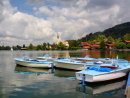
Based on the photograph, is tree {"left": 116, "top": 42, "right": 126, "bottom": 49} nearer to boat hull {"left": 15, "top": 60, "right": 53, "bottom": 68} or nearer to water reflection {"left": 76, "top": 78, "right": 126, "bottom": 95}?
boat hull {"left": 15, "top": 60, "right": 53, "bottom": 68}

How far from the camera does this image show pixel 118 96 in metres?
11.8

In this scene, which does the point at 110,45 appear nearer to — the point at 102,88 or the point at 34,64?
the point at 34,64

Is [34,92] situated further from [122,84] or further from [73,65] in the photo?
[73,65]

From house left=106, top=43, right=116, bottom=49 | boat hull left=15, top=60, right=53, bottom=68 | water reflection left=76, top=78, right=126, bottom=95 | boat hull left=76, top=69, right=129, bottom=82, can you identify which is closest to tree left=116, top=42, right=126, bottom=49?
house left=106, top=43, right=116, bottom=49

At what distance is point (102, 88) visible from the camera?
45.8 feet

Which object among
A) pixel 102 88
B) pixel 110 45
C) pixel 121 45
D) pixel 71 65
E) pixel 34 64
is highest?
pixel 110 45

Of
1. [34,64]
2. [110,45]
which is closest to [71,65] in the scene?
[34,64]

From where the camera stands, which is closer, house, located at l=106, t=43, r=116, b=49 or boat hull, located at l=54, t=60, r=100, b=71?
boat hull, located at l=54, t=60, r=100, b=71

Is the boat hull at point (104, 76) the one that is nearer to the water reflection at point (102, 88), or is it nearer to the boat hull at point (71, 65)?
the water reflection at point (102, 88)

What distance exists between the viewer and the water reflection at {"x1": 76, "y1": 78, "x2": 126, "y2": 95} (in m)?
13.0

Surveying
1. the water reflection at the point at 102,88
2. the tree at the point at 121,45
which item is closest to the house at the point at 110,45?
the tree at the point at 121,45

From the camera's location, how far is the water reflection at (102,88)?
1299cm

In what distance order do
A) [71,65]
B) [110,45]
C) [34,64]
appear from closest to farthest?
[71,65], [34,64], [110,45]

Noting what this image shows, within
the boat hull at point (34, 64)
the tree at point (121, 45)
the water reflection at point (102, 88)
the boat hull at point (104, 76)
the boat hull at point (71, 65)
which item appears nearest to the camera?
the water reflection at point (102, 88)
